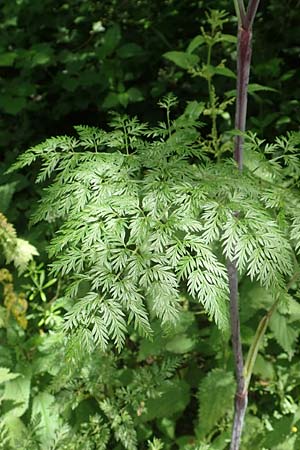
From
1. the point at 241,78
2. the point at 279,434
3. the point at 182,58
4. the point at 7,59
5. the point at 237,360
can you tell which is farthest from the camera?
the point at 7,59

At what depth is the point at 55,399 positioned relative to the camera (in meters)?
2.20

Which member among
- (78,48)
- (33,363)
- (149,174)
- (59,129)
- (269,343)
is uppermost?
(149,174)

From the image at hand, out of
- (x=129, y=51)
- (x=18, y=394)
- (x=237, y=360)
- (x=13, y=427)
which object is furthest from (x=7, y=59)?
(x=237, y=360)

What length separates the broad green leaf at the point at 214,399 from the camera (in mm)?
2027

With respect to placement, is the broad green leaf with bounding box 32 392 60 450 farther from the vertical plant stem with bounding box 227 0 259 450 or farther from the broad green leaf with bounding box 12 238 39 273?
the vertical plant stem with bounding box 227 0 259 450

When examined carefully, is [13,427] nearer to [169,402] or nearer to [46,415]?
[46,415]

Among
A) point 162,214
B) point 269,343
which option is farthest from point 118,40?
point 162,214

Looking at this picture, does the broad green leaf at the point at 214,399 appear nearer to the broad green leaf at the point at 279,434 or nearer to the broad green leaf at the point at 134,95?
the broad green leaf at the point at 279,434

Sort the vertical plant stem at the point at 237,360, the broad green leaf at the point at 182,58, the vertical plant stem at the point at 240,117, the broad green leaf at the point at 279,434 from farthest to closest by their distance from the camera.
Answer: the broad green leaf at the point at 182,58 → the broad green leaf at the point at 279,434 → the vertical plant stem at the point at 237,360 → the vertical plant stem at the point at 240,117

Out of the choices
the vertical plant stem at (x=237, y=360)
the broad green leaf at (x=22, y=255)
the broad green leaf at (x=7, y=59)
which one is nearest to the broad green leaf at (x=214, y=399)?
the vertical plant stem at (x=237, y=360)

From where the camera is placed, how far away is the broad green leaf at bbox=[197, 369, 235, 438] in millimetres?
2027

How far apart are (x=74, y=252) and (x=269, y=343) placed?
5.04ft

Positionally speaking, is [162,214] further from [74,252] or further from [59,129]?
[59,129]

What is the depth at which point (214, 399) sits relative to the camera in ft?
6.75
